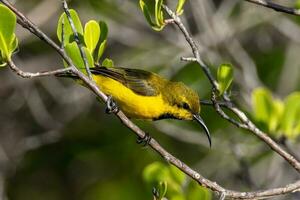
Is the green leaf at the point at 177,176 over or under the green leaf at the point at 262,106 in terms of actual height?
under

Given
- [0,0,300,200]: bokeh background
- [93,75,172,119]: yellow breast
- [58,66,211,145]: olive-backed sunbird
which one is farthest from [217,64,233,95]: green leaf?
[0,0,300,200]: bokeh background

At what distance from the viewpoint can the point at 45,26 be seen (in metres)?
8.02

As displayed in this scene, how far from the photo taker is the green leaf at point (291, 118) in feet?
14.1

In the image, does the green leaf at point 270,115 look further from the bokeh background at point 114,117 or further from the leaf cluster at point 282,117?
the bokeh background at point 114,117

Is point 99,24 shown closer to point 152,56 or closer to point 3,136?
point 152,56

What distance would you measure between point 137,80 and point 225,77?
144 cm

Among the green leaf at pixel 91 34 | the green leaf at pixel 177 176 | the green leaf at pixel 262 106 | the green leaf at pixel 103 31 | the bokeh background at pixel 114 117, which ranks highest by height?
the green leaf at pixel 91 34

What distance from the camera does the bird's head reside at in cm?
479

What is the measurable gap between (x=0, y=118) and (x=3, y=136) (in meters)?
0.22

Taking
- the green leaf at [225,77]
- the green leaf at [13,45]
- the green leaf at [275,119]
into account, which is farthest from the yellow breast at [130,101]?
the green leaf at [13,45]

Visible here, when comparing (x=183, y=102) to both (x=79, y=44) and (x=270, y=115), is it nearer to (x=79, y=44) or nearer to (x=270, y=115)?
(x=270, y=115)

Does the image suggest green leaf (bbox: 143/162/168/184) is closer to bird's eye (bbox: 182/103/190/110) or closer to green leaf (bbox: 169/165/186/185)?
green leaf (bbox: 169/165/186/185)

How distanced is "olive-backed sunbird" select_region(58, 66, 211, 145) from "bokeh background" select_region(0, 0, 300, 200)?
1616 mm

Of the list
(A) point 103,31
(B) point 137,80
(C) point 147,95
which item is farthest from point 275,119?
(A) point 103,31
